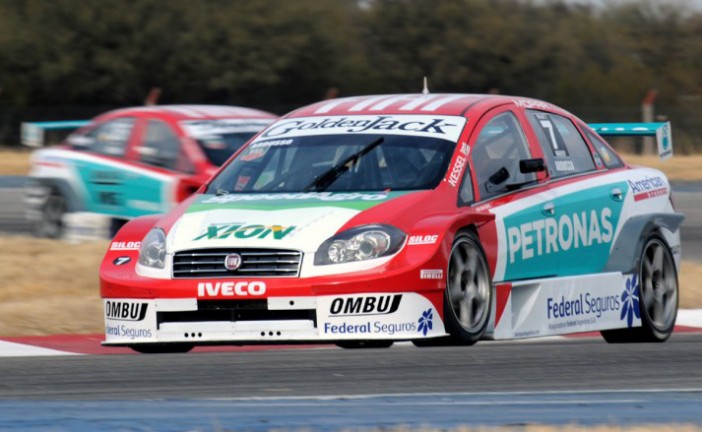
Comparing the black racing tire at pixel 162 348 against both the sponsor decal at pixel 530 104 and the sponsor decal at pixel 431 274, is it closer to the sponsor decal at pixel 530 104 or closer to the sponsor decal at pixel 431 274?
the sponsor decal at pixel 431 274

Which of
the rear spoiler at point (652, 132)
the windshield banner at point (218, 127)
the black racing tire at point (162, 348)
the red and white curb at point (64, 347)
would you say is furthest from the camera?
the windshield banner at point (218, 127)

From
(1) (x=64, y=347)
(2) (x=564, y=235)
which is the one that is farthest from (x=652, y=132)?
(1) (x=64, y=347)

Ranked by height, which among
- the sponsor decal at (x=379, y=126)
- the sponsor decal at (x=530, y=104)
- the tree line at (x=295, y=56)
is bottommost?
the sponsor decal at (x=379, y=126)

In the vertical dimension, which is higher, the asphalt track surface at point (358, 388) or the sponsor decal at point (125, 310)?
the sponsor decal at point (125, 310)

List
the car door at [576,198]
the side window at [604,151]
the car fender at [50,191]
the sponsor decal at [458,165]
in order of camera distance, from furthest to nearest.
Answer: the car fender at [50,191] < the side window at [604,151] < the car door at [576,198] < the sponsor decal at [458,165]

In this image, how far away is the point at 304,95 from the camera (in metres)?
47.3

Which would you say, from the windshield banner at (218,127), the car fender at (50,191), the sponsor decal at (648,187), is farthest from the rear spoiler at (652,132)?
the car fender at (50,191)

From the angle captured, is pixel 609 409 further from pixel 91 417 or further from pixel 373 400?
pixel 91 417

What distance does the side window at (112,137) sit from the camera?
15.8 meters

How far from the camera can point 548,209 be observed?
9.23 meters

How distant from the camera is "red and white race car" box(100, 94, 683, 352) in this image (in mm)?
8055

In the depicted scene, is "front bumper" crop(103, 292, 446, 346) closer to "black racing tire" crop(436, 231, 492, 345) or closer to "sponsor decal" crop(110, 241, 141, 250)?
"black racing tire" crop(436, 231, 492, 345)

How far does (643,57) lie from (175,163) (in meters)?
40.4

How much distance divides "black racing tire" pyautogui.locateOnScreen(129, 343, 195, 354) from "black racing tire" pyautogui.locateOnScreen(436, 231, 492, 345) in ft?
4.41
